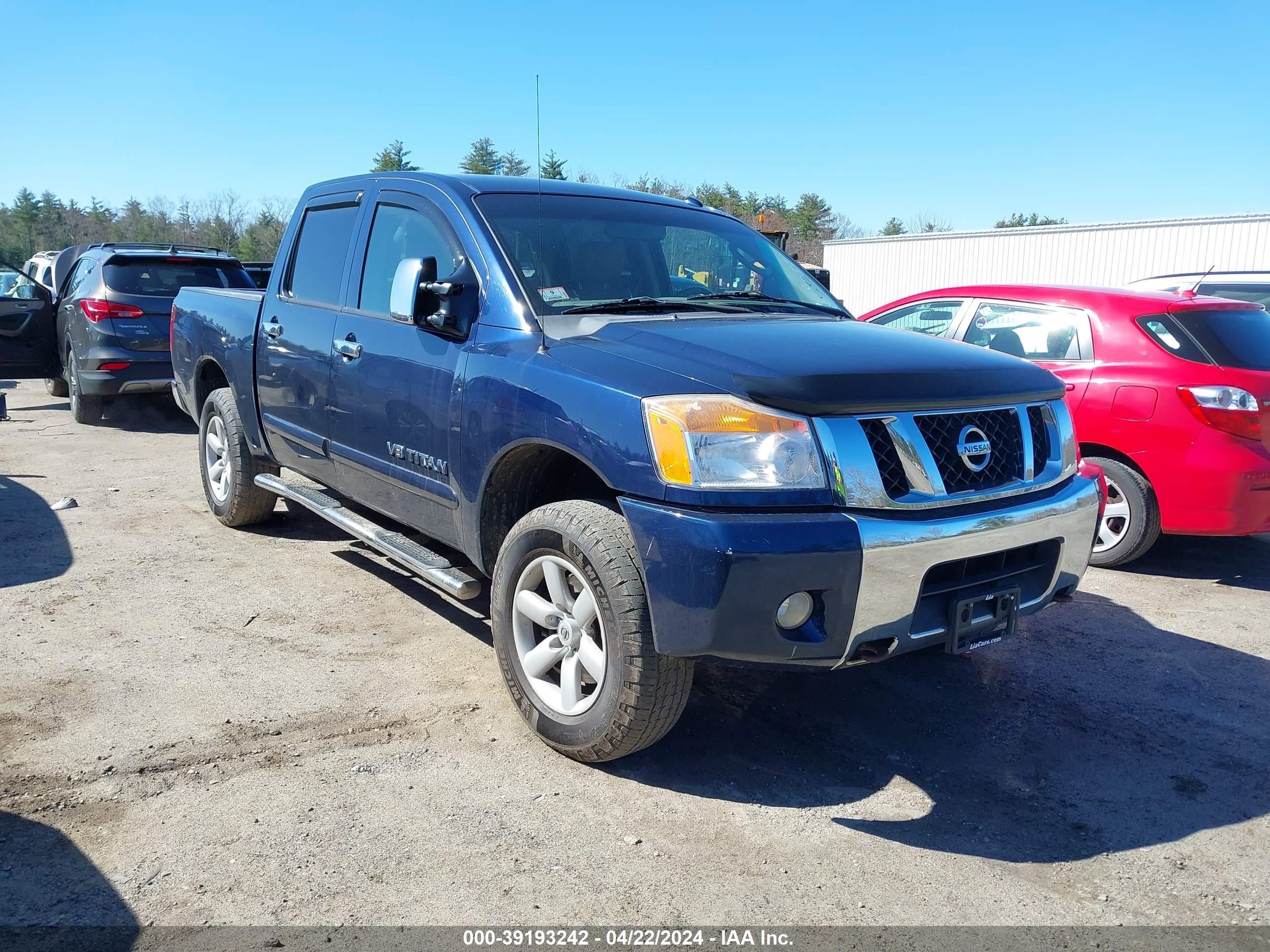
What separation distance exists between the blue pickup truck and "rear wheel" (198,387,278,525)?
1.29 metres

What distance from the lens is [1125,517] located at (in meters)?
5.67

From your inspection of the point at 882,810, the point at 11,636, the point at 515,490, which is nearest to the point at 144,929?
the point at 515,490

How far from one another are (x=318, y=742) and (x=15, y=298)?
976 centimetres

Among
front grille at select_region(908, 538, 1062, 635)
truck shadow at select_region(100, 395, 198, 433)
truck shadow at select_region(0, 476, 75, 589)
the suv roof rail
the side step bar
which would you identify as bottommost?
truck shadow at select_region(0, 476, 75, 589)

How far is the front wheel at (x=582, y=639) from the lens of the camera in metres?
2.94

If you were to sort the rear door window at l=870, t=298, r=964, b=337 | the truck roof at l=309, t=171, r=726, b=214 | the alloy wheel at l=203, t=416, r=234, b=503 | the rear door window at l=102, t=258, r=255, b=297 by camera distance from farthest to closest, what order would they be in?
the rear door window at l=102, t=258, r=255, b=297 < the rear door window at l=870, t=298, r=964, b=337 < the alloy wheel at l=203, t=416, r=234, b=503 < the truck roof at l=309, t=171, r=726, b=214

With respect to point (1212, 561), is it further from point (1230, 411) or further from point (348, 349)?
point (348, 349)

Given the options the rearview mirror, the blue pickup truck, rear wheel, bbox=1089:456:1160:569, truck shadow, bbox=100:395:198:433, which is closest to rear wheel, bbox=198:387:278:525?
the blue pickup truck

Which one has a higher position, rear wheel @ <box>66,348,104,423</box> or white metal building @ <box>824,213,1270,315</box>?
white metal building @ <box>824,213,1270,315</box>

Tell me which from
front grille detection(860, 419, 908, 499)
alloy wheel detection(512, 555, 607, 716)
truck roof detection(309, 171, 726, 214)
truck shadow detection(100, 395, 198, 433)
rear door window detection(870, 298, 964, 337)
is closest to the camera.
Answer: front grille detection(860, 419, 908, 499)

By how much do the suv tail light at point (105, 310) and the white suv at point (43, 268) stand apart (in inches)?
112

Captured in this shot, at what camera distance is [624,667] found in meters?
2.95

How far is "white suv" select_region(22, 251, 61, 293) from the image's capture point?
1320 cm

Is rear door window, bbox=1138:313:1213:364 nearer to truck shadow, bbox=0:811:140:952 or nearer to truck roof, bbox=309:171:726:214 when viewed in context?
truck roof, bbox=309:171:726:214
